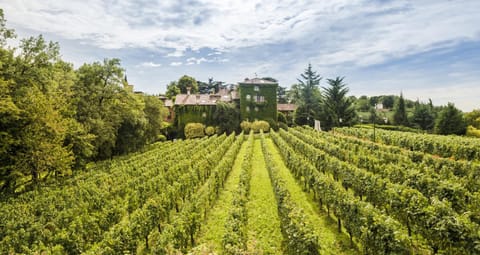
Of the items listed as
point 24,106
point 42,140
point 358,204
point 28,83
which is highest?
point 28,83

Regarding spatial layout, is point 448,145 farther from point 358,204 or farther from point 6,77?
point 6,77

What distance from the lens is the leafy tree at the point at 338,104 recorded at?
42906mm

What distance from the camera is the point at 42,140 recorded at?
54.1ft

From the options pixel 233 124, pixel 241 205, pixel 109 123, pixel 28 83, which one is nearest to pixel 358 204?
pixel 241 205

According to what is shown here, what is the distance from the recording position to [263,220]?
10328 mm

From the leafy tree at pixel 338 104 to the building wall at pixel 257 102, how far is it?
10.5m

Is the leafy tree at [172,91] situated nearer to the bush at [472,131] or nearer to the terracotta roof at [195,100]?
the terracotta roof at [195,100]

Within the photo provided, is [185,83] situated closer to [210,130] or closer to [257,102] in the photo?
[210,130]

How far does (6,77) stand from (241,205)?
18.5 metres

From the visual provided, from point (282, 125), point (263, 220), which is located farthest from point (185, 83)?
point (263, 220)

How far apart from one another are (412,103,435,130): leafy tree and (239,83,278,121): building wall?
27.7 meters

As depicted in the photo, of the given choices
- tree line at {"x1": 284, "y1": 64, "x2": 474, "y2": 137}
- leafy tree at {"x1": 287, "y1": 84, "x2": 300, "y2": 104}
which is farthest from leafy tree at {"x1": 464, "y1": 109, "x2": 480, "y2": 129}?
leafy tree at {"x1": 287, "y1": 84, "x2": 300, "y2": 104}

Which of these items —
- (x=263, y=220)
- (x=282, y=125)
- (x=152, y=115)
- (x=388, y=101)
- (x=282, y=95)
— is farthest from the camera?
(x=282, y=95)

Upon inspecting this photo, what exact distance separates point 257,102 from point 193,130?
44.8ft
